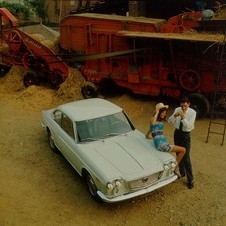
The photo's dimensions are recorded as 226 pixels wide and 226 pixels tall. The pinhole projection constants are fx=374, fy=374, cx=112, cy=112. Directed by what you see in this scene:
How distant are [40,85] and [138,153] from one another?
8.38 m

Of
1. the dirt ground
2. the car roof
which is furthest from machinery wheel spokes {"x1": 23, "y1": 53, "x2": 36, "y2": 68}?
the car roof

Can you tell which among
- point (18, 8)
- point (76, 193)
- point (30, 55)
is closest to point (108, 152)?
point (76, 193)

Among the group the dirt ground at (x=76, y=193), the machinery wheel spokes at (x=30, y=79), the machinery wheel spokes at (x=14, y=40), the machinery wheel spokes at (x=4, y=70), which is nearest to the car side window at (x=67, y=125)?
the dirt ground at (x=76, y=193)

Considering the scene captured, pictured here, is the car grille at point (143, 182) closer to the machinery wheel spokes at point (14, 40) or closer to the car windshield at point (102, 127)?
the car windshield at point (102, 127)

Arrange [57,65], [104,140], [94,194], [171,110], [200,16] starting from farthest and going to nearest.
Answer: [57,65], [171,110], [200,16], [104,140], [94,194]

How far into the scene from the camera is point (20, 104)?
1320 cm

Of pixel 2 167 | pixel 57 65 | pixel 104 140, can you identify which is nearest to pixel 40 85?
pixel 57 65

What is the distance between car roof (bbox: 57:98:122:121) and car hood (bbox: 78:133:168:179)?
0.74 m

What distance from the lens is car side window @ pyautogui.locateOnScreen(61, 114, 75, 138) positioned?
8268 mm

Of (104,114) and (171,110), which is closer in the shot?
(104,114)

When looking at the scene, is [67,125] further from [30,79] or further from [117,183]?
[30,79]

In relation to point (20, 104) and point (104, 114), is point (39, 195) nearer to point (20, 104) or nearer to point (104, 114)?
point (104, 114)

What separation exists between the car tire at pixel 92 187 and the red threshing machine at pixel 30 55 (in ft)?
24.0

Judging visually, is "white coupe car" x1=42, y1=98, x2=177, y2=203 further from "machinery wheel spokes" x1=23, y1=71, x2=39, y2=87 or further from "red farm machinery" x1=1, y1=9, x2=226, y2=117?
"machinery wheel spokes" x1=23, y1=71, x2=39, y2=87
